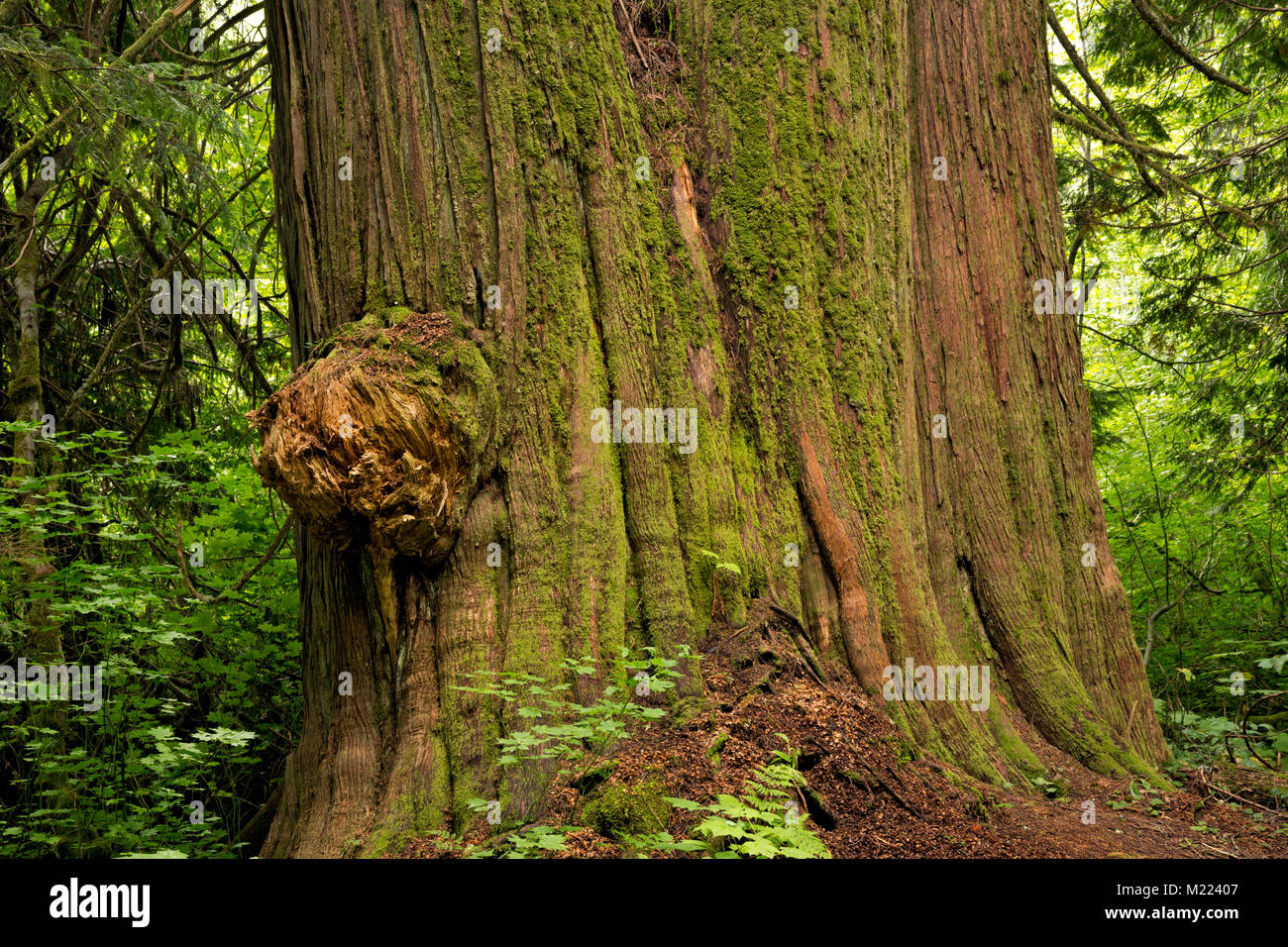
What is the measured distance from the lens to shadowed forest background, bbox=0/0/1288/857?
9.57 feet

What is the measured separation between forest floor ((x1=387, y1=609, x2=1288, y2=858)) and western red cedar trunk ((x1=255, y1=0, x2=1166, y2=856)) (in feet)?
0.60

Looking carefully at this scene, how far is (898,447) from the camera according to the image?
12.8 ft

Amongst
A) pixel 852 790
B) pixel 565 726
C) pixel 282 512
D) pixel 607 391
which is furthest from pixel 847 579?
pixel 282 512

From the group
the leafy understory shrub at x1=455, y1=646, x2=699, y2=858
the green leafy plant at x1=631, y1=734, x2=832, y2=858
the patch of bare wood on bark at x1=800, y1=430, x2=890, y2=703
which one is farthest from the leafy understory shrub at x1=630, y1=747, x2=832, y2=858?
the patch of bare wood on bark at x1=800, y1=430, x2=890, y2=703

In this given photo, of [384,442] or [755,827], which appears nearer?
[755,827]

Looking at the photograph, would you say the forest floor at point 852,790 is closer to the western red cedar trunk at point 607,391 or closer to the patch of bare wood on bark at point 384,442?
the western red cedar trunk at point 607,391

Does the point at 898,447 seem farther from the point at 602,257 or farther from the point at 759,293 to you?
the point at 602,257

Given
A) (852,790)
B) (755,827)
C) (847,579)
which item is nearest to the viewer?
(755,827)

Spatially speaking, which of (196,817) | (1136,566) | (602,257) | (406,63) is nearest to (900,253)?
(602,257)

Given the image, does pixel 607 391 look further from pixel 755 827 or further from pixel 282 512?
pixel 282 512

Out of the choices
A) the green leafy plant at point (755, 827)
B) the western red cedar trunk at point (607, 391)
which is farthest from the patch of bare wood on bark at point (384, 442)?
the green leafy plant at point (755, 827)

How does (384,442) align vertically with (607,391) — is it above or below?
below

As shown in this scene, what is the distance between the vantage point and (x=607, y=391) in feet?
11.0

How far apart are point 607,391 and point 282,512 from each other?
4710 millimetres
